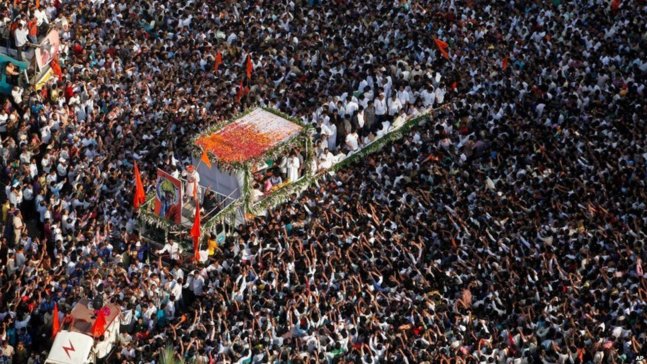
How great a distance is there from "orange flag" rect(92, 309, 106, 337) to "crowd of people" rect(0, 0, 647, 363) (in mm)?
622

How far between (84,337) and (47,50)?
38.3 ft

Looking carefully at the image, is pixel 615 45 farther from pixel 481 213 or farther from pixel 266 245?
pixel 266 245

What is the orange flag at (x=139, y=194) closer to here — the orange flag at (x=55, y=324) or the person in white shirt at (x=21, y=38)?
the orange flag at (x=55, y=324)

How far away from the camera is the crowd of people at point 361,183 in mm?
27078

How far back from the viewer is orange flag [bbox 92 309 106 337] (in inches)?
1065

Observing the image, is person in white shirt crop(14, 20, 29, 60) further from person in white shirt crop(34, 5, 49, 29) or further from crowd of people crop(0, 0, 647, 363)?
crowd of people crop(0, 0, 647, 363)

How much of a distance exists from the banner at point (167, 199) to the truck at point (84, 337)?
3300 mm

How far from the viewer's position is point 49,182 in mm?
32281

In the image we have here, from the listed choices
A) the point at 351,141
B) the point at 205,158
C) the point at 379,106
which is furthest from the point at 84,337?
the point at 379,106

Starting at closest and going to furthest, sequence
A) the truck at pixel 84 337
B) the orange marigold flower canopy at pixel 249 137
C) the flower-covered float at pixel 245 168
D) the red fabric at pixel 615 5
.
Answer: the truck at pixel 84 337, the flower-covered float at pixel 245 168, the orange marigold flower canopy at pixel 249 137, the red fabric at pixel 615 5

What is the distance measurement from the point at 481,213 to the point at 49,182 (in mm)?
10352

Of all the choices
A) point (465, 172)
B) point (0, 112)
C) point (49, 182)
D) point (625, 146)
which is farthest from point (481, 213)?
point (0, 112)

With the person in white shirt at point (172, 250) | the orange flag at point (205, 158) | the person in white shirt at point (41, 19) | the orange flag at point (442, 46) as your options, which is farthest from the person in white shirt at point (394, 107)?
the person in white shirt at point (41, 19)

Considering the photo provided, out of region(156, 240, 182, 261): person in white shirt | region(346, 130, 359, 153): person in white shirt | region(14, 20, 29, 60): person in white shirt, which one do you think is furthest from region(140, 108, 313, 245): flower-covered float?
region(14, 20, 29, 60): person in white shirt
